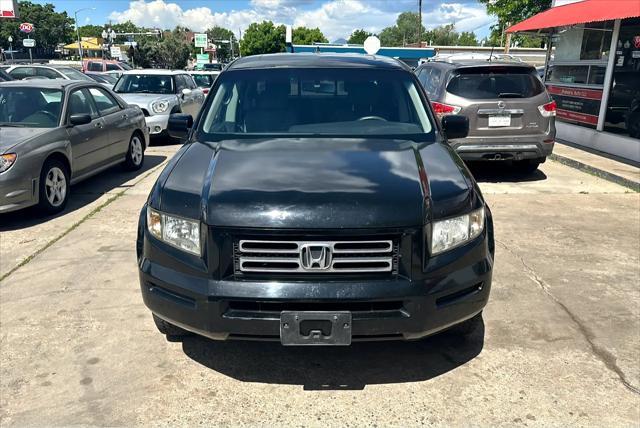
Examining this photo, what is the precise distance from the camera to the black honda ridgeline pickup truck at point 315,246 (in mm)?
2602

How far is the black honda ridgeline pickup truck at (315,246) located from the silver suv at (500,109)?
4719 mm

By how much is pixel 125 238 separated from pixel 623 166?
8215 millimetres

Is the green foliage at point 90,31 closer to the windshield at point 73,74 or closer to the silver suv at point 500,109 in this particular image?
the windshield at point 73,74

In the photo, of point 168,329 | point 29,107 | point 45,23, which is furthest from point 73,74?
point 45,23

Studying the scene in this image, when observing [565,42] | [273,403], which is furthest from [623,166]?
[273,403]

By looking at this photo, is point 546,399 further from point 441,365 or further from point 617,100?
point 617,100

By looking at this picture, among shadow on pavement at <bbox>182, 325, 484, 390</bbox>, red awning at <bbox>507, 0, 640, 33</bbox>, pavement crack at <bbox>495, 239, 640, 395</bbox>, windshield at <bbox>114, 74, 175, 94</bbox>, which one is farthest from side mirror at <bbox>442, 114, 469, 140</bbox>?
windshield at <bbox>114, 74, 175, 94</bbox>

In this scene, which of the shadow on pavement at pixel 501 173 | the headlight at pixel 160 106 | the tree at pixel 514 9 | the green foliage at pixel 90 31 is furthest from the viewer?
the green foliage at pixel 90 31

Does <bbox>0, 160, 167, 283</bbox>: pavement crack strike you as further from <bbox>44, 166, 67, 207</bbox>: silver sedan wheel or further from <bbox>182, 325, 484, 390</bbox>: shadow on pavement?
<bbox>182, 325, 484, 390</bbox>: shadow on pavement

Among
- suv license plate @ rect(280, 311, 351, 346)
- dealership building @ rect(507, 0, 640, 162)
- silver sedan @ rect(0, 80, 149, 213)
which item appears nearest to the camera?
suv license plate @ rect(280, 311, 351, 346)

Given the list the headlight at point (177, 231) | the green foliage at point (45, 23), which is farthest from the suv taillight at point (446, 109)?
the green foliage at point (45, 23)

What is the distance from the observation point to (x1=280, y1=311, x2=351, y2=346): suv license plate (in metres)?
2.58

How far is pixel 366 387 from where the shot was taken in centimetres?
306

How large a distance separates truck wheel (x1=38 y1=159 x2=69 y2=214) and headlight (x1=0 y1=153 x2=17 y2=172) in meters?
0.39
